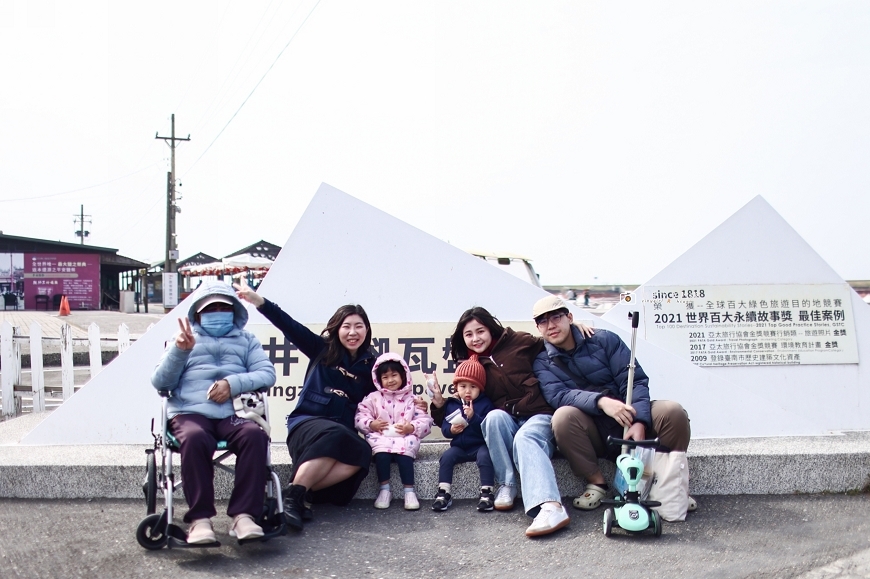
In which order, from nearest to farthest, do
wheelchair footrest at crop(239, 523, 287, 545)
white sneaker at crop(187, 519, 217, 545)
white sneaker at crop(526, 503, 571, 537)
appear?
white sneaker at crop(187, 519, 217, 545)
wheelchair footrest at crop(239, 523, 287, 545)
white sneaker at crop(526, 503, 571, 537)

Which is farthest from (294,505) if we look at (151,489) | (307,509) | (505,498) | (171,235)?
(171,235)

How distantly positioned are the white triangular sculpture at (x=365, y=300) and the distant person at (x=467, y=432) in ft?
3.55

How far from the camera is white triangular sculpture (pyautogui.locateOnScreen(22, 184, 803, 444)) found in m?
4.97

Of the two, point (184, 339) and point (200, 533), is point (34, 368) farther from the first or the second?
point (200, 533)

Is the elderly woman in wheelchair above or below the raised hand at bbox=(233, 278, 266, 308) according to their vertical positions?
below

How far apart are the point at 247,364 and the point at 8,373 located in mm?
5274

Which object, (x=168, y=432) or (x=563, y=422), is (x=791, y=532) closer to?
(x=563, y=422)

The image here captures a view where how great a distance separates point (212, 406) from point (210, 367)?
0.23m

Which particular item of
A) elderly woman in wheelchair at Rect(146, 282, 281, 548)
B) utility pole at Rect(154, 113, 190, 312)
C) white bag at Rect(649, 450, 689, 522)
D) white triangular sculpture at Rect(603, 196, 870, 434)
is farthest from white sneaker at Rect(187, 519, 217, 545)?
utility pole at Rect(154, 113, 190, 312)

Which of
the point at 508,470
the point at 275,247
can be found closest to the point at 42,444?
the point at 508,470

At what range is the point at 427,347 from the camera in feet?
16.8

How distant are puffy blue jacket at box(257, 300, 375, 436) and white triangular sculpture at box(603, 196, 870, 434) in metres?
2.21

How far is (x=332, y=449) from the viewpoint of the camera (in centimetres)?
382

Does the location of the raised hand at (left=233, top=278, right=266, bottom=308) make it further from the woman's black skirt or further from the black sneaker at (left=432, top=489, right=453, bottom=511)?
the black sneaker at (left=432, top=489, right=453, bottom=511)
